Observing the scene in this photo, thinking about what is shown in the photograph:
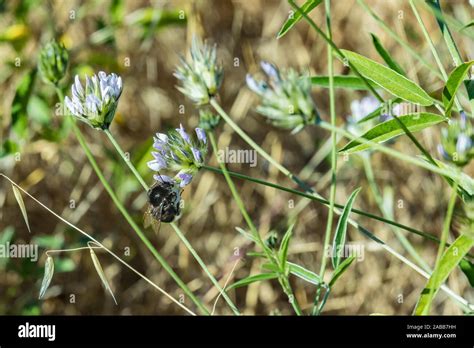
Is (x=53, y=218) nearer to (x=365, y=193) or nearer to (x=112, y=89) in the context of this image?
(x=365, y=193)

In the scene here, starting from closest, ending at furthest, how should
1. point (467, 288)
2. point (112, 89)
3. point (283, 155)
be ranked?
1. point (112, 89)
2. point (467, 288)
3. point (283, 155)

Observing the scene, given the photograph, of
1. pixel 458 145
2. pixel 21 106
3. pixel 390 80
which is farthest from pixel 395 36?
pixel 21 106

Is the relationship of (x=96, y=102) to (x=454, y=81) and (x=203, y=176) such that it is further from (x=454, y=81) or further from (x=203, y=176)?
(x=203, y=176)

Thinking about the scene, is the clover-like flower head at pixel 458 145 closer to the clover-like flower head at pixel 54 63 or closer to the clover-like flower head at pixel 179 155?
the clover-like flower head at pixel 179 155

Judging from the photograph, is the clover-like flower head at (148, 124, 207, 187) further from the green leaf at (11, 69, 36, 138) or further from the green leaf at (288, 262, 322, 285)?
the green leaf at (11, 69, 36, 138)

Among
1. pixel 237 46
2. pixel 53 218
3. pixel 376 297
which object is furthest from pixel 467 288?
pixel 53 218
